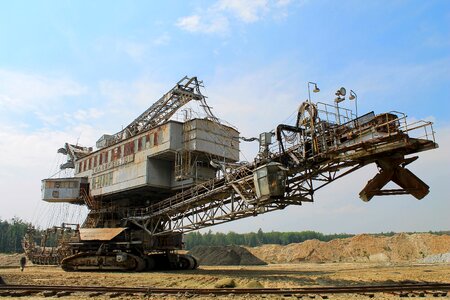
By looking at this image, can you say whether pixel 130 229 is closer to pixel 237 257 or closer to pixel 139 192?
pixel 139 192

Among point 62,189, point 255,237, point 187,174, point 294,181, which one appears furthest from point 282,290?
point 255,237

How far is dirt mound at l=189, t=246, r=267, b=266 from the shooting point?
3806 centimetres

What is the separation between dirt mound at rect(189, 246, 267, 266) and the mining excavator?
43.0 ft

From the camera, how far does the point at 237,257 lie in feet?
129

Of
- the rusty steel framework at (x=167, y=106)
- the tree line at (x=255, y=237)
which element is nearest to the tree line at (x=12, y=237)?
the tree line at (x=255, y=237)

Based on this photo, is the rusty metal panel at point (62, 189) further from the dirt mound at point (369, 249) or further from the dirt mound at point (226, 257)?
the dirt mound at point (369, 249)

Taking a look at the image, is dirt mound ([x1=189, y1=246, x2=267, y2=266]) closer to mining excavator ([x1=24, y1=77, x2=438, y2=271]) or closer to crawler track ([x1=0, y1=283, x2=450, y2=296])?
mining excavator ([x1=24, y1=77, x2=438, y2=271])

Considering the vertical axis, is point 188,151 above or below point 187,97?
below

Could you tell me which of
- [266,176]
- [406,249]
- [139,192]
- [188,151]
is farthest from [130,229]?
[406,249]

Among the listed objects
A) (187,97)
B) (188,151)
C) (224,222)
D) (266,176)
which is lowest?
(224,222)

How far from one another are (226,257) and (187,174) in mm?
18695

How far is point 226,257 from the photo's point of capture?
38.8m

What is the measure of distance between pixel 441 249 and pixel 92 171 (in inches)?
1606

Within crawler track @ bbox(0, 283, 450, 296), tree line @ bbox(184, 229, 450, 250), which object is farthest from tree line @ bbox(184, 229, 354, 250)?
crawler track @ bbox(0, 283, 450, 296)
